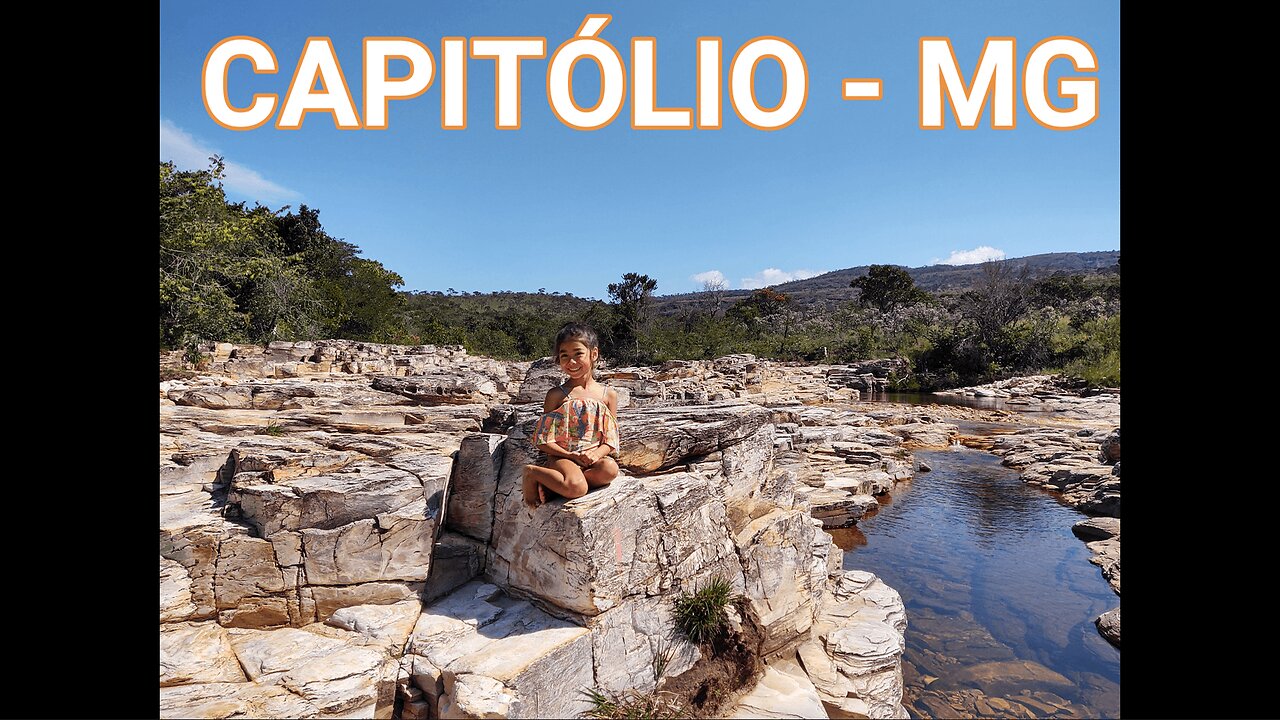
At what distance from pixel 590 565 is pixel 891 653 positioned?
9.71 ft

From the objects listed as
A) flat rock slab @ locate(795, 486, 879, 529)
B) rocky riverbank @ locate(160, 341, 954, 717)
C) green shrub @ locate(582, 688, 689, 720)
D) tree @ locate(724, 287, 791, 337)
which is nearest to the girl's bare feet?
rocky riverbank @ locate(160, 341, 954, 717)

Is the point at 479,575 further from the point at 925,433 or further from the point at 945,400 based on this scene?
the point at 945,400

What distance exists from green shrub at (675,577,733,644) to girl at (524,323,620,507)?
1.10 m

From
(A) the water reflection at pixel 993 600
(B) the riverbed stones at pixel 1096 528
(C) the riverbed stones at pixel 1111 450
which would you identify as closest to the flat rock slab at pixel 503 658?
(A) the water reflection at pixel 993 600

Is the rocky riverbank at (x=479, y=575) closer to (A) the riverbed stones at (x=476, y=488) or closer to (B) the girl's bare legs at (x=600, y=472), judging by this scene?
(A) the riverbed stones at (x=476, y=488)

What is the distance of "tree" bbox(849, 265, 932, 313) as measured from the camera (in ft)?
214

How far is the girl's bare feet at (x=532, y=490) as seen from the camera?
3.62 meters

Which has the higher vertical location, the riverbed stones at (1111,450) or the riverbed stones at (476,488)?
the riverbed stones at (476,488)

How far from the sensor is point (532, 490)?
143 inches

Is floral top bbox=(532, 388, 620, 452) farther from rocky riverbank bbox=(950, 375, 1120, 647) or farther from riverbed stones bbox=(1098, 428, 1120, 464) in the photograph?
riverbed stones bbox=(1098, 428, 1120, 464)

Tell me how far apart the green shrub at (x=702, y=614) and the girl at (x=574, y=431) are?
110cm

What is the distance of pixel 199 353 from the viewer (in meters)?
15.5
